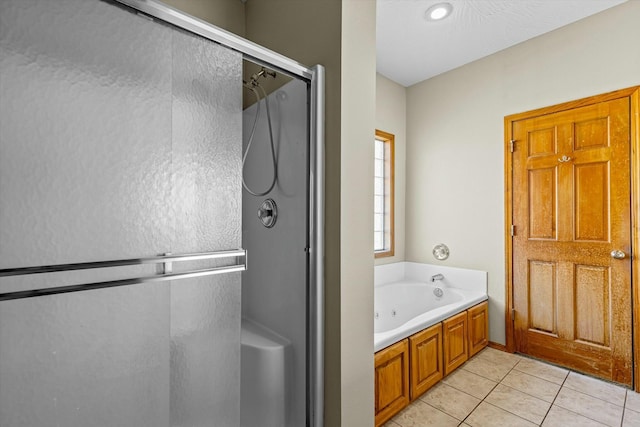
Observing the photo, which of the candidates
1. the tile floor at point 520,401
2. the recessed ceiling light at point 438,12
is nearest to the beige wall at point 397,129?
the recessed ceiling light at point 438,12

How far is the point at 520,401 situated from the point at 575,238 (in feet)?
4.17

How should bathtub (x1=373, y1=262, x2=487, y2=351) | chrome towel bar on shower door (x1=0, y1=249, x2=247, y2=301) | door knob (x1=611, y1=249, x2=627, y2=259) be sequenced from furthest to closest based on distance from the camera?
bathtub (x1=373, y1=262, x2=487, y2=351), door knob (x1=611, y1=249, x2=627, y2=259), chrome towel bar on shower door (x1=0, y1=249, x2=247, y2=301)

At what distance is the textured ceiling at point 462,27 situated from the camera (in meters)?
2.18

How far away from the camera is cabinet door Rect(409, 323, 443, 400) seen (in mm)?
1958

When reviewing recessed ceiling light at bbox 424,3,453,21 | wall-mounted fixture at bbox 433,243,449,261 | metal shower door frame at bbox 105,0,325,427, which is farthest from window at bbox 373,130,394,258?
metal shower door frame at bbox 105,0,325,427

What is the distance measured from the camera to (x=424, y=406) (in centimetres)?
193

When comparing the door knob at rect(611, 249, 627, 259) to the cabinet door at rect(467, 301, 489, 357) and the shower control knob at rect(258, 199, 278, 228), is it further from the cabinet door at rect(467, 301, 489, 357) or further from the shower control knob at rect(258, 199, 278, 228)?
the shower control knob at rect(258, 199, 278, 228)

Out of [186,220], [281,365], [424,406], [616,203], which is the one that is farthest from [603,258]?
[186,220]

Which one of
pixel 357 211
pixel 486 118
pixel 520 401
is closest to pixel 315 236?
pixel 357 211

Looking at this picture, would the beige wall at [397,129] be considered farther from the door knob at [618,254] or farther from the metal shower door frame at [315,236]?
the metal shower door frame at [315,236]

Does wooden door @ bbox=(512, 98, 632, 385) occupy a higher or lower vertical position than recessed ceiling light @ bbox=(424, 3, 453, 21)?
lower

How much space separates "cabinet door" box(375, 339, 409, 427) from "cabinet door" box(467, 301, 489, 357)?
3.15 ft

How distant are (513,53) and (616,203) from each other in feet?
4.88

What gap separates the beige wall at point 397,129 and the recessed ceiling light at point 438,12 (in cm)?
89
